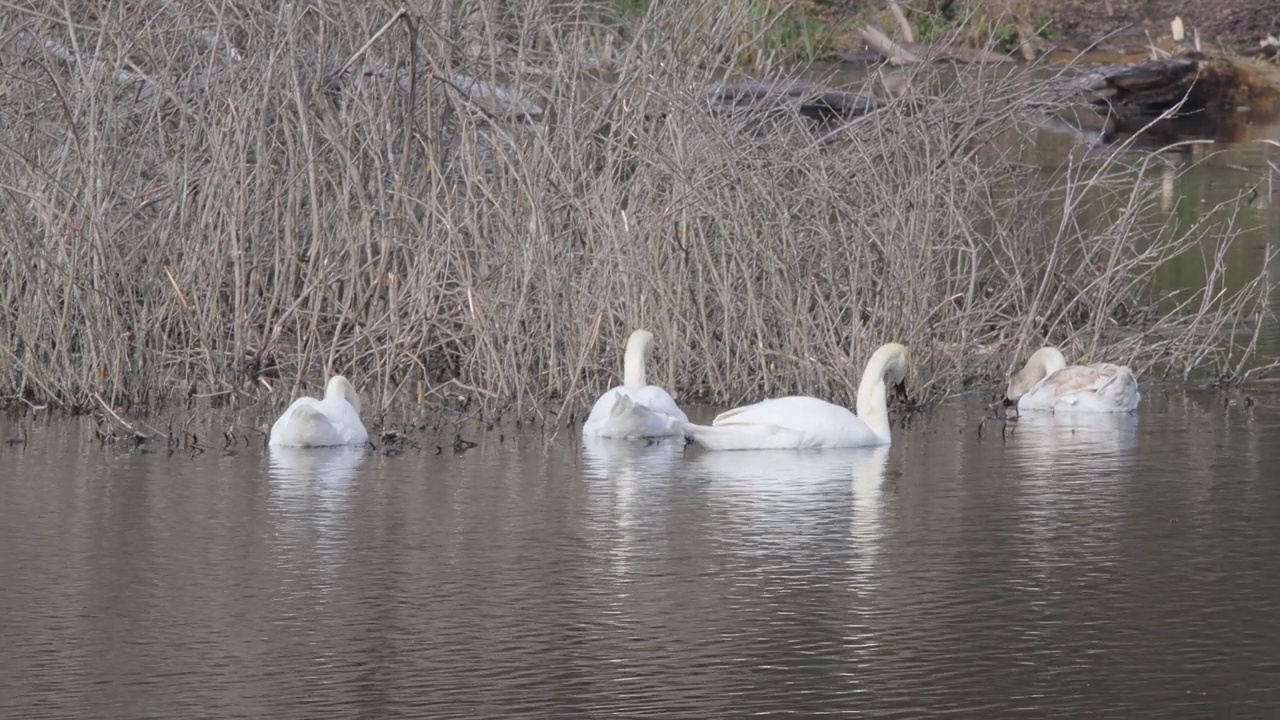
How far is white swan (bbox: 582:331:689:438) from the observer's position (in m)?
10.7

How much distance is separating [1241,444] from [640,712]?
5475 mm

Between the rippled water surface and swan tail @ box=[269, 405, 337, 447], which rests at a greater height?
swan tail @ box=[269, 405, 337, 447]

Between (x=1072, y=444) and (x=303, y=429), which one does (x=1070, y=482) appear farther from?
(x=303, y=429)

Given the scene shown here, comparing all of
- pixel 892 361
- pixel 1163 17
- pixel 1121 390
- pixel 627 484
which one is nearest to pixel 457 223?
pixel 892 361

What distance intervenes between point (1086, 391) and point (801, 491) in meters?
2.82

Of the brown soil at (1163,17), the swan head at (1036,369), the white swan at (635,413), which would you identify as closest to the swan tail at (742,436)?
the white swan at (635,413)

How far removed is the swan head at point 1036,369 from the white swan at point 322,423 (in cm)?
360

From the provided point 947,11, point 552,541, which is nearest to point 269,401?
point 552,541

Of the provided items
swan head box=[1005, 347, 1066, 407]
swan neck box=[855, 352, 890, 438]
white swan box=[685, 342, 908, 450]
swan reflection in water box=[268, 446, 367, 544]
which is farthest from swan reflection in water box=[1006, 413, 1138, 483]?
swan reflection in water box=[268, 446, 367, 544]

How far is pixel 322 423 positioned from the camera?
10.6 m

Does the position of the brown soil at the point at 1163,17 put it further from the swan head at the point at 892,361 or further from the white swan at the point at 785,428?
the white swan at the point at 785,428

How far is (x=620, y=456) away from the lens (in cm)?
1053

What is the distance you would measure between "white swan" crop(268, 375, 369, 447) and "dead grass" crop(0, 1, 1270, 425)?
79cm

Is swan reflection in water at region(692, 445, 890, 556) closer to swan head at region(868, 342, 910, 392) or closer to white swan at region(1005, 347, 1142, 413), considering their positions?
swan head at region(868, 342, 910, 392)
